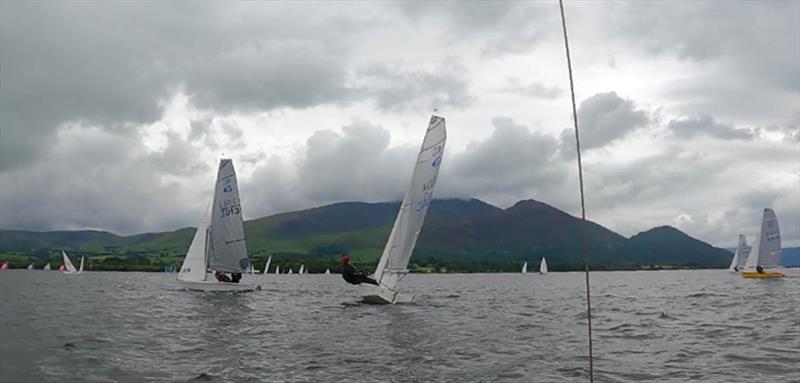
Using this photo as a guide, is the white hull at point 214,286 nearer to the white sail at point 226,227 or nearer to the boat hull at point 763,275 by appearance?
the white sail at point 226,227

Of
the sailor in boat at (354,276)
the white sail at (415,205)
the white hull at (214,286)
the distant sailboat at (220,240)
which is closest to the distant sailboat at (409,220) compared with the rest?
the white sail at (415,205)

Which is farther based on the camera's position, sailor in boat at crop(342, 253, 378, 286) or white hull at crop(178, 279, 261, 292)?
white hull at crop(178, 279, 261, 292)

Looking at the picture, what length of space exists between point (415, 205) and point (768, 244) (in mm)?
65401

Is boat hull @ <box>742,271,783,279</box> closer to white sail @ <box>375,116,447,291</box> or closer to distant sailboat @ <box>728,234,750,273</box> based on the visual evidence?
distant sailboat @ <box>728,234,750,273</box>

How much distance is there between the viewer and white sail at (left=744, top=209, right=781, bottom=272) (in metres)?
87.5

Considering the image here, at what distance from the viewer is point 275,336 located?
25594 millimetres

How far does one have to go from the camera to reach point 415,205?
142 feet

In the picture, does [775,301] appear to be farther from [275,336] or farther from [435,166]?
[275,336]

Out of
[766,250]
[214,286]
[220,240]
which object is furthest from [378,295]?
[766,250]

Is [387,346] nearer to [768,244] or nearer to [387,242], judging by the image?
[387,242]

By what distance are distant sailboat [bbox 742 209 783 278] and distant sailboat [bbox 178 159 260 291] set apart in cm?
6591

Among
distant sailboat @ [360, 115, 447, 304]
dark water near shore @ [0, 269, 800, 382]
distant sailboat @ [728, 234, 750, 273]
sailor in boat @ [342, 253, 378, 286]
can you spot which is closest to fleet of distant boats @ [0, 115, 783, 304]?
distant sailboat @ [360, 115, 447, 304]

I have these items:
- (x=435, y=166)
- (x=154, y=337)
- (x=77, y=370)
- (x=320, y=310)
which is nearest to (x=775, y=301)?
(x=435, y=166)

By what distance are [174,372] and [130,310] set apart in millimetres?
22542
